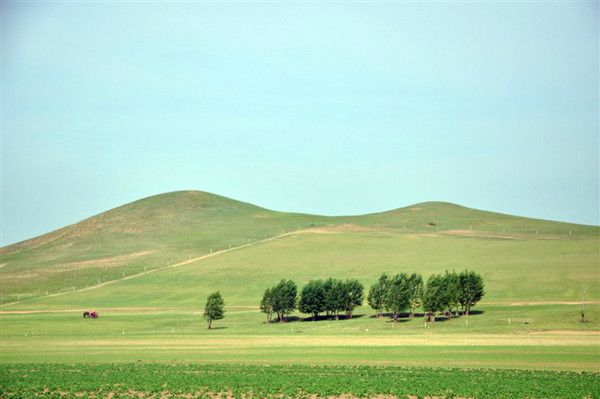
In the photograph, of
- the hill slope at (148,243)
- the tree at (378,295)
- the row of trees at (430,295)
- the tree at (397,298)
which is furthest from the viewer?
the hill slope at (148,243)

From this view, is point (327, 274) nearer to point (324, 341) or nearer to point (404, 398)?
point (324, 341)

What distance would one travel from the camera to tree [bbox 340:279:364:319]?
101 m

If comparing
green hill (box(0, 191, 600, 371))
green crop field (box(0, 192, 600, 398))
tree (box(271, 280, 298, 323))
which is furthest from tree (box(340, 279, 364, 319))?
tree (box(271, 280, 298, 323))

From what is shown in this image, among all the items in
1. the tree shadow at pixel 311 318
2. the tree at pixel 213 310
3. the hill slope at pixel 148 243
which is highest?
the hill slope at pixel 148 243

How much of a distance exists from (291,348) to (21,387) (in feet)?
88.4

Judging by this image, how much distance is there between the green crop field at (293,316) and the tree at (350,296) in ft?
5.40

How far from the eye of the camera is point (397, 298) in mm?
92312

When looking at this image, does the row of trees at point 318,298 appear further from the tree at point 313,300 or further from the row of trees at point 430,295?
the row of trees at point 430,295

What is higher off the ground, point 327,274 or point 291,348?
point 327,274

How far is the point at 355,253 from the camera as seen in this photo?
148625 millimetres

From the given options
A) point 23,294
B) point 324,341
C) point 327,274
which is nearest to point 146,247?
point 23,294

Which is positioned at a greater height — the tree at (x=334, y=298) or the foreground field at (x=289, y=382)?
the tree at (x=334, y=298)

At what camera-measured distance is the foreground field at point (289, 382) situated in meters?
39.2

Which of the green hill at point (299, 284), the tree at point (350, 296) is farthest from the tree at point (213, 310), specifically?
the tree at point (350, 296)
